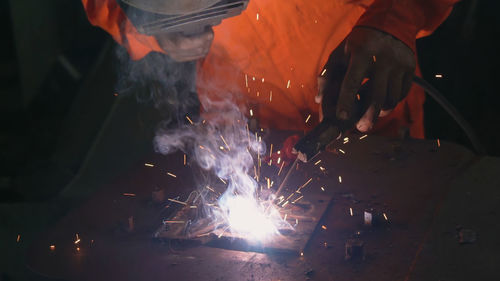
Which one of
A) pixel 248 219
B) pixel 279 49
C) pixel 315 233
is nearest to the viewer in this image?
pixel 315 233

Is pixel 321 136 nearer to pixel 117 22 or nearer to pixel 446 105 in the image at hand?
pixel 446 105

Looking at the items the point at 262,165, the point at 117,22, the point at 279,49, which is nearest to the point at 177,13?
the point at 262,165

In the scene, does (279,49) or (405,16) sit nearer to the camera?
(405,16)

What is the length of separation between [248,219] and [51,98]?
8.89 feet

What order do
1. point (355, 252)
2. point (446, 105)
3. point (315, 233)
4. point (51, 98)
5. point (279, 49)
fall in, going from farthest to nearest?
point (51, 98), point (279, 49), point (446, 105), point (315, 233), point (355, 252)

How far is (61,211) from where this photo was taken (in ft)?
10.7

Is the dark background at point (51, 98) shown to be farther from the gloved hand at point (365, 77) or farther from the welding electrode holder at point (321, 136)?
the welding electrode holder at point (321, 136)

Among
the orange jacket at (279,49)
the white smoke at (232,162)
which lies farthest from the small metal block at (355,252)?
the orange jacket at (279,49)

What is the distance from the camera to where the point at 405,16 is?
2.01 meters

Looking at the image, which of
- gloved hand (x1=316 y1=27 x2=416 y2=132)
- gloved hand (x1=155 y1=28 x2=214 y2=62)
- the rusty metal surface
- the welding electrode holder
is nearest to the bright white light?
the rusty metal surface

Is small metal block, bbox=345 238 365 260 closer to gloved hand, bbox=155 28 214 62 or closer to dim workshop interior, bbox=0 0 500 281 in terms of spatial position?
dim workshop interior, bbox=0 0 500 281

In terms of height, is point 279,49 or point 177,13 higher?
point 279,49

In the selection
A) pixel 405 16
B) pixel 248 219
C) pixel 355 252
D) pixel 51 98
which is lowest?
pixel 355 252

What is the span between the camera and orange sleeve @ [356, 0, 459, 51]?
1.95 meters
